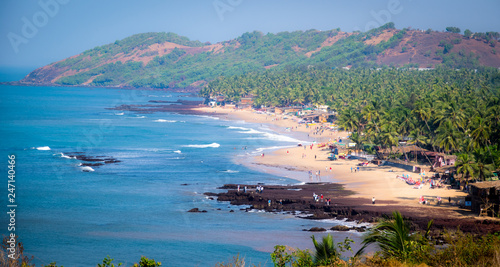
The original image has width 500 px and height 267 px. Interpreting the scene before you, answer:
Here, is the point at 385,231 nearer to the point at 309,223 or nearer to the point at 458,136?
the point at 309,223

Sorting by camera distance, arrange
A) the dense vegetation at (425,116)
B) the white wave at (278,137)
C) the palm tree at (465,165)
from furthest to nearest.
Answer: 1. the white wave at (278,137)
2. the dense vegetation at (425,116)
3. the palm tree at (465,165)

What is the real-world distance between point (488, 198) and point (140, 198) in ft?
92.5

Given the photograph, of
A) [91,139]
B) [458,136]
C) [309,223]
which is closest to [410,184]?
[458,136]

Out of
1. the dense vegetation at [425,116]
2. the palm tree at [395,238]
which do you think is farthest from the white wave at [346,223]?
the palm tree at [395,238]

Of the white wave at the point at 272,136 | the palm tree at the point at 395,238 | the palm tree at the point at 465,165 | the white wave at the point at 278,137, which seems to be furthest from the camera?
the white wave at the point at 272,136

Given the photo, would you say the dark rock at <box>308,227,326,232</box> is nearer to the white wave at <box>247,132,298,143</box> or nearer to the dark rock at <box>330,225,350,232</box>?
the dark rock at <box>330,225,350,232</box>

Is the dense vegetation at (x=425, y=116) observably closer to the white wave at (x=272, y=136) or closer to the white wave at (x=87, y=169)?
the white wave at (x=272, y=136)

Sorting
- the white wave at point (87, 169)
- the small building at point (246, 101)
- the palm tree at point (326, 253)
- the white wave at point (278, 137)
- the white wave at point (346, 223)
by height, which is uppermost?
the small building at point (246, 101)

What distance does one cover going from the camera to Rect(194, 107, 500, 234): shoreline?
3627cm

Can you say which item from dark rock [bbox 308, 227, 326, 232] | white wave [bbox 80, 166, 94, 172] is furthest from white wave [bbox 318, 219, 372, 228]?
white wave [bbox 80, 166, 94, 172]

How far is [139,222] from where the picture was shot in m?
38.3

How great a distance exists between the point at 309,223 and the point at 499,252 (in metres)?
Result: 23.3

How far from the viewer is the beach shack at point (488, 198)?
34969mm

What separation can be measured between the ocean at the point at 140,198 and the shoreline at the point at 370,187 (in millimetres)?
3461
